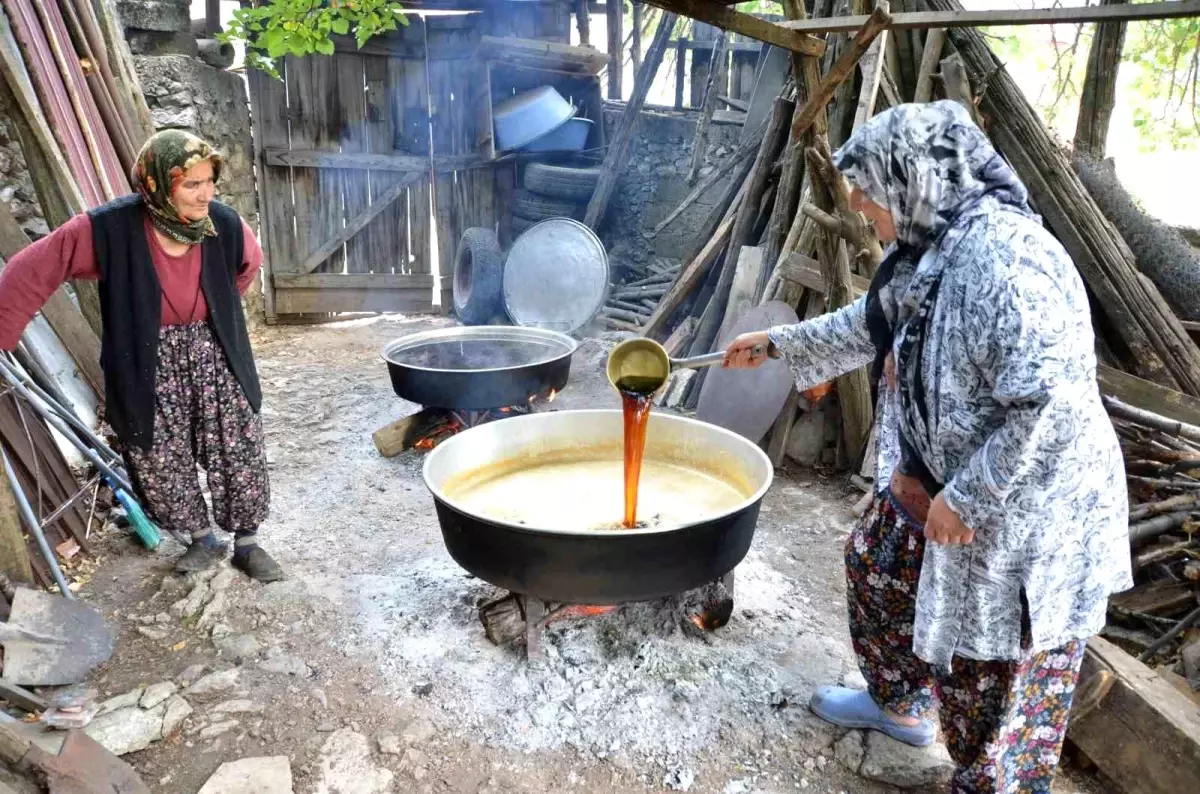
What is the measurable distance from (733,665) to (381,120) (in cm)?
682

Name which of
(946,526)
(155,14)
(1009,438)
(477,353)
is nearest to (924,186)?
(1009,438)

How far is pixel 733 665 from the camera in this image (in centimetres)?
299

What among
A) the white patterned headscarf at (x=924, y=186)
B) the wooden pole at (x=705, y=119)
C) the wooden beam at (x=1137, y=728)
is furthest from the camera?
the wooden pole at (x=705, y=119)

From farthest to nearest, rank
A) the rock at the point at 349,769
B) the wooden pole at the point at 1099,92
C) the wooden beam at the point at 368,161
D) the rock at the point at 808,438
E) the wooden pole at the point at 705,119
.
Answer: the wooden pole at the point at 705,119
the wooden beam at the point at 368,161
the wooden pole at the point at 1099,92
the rock at the point at 808,438
the rock at the point at 349,769

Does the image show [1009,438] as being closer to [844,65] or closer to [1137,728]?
[1137,728]

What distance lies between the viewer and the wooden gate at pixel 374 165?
7.63 m

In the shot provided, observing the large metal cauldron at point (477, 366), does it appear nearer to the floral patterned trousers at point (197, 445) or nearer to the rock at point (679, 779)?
the floral patterned trousers at point (197, 445)

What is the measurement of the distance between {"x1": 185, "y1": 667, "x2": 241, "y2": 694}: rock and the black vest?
→ 950mm

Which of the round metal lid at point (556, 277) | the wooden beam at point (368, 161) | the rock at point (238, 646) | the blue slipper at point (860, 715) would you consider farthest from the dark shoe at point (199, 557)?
the wooden beam at point (368, 161)

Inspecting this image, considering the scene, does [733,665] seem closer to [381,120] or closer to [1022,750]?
[1022,750]

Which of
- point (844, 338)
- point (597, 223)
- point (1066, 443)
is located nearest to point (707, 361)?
point (844, 338)

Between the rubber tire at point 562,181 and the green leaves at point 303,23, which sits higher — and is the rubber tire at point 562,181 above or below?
below

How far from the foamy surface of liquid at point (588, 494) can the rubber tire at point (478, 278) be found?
4472 mm

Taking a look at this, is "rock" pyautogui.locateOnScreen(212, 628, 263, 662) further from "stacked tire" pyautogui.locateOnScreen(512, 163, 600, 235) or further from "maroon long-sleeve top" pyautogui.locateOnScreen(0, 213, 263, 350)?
"stacked tire" pyautogui.locateOnScreen(512, 163, 600, 235)
